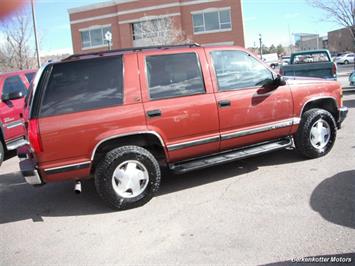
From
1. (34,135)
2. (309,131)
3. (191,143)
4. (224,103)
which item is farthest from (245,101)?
(34,135)

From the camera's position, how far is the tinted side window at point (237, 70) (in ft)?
17.5

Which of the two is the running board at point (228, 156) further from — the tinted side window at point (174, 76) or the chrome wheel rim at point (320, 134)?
the tinted side window at point (174, 76)

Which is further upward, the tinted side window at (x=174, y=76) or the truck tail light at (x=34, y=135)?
the tinted side window at (x=174, y=76)

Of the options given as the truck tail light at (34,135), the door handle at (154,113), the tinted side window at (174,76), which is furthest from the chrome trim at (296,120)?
the truck tail light at (34,135)

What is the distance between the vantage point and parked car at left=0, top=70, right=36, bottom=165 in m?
8.01

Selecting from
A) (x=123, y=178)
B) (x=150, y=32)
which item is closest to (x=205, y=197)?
(x=123, y=178)

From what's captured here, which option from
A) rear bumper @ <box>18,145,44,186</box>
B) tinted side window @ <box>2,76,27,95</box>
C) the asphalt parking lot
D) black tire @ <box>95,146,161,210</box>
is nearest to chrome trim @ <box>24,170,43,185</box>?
rear bumper @ <box>18,145,44,186</box>

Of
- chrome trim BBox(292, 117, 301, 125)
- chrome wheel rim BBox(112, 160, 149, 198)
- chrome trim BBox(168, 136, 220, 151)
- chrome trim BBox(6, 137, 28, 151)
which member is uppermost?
chrome trim BBox(292, 117, 301, 125)

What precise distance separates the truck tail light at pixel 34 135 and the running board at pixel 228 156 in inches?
65.7

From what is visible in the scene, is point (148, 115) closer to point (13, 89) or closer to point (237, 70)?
point (237, 70)

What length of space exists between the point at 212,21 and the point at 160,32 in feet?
17.5

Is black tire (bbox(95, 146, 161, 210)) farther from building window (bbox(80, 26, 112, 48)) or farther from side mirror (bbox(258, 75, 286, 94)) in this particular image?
building window (bbox(80, 26, 112, 48))

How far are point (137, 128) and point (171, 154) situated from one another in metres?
0.61

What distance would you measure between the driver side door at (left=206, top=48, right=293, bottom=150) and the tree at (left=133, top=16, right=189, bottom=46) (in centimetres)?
3206
